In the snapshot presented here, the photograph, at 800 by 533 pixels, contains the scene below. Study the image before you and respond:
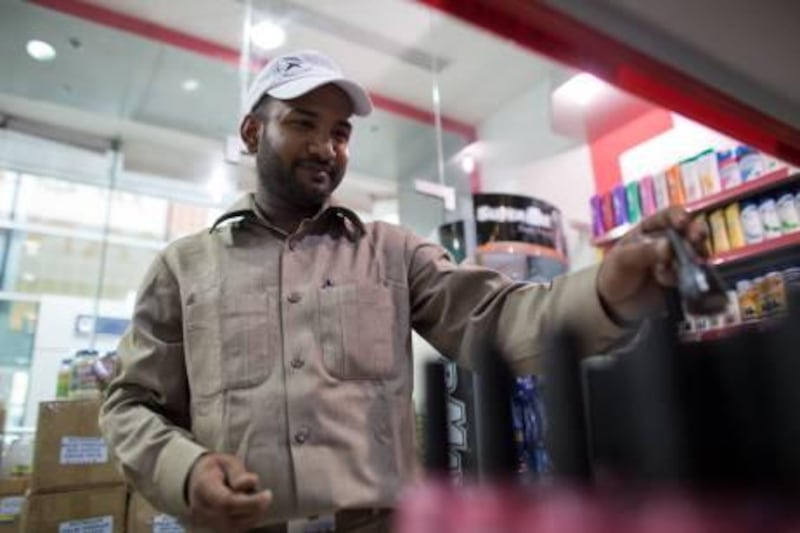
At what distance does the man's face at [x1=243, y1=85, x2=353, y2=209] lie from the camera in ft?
3.49

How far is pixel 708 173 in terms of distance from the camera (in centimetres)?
313

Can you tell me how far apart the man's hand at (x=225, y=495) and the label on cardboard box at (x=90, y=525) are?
1975 millimetres

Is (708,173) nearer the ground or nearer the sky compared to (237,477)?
nearer the sky

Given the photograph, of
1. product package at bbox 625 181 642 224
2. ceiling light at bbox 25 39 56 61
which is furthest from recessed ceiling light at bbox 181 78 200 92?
product package at bbox 625 181 642 224

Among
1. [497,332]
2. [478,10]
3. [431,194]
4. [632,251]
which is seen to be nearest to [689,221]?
[632,251]

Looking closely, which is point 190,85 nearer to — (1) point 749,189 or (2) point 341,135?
(1) point 749,189

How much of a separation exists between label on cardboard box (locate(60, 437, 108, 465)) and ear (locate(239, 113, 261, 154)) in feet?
5.39

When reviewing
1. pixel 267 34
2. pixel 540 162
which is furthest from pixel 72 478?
pixel 540 162

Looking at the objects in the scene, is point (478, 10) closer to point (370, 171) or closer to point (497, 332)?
point (497, 332)

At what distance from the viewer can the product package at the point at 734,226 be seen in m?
2.92

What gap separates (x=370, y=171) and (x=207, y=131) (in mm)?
1426

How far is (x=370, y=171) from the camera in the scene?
557cm

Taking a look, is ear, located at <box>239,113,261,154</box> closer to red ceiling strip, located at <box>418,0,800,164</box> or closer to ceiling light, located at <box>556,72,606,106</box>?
red ceiling strip, located at <box>418,0,800,164</box>

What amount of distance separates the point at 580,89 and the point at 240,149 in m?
2.21
